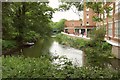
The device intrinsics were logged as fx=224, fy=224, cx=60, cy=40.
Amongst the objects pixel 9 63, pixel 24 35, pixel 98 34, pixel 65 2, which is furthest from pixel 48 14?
pixel 9 63

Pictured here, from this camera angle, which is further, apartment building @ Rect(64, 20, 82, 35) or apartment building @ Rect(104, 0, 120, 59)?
apartment building @ Rect(64, 20, 82, 35)

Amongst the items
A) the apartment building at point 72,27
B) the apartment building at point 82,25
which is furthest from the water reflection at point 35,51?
the apartment building at point 72,27

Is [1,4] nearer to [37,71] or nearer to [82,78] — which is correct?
[37,71]

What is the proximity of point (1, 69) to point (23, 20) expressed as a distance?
13.2 m

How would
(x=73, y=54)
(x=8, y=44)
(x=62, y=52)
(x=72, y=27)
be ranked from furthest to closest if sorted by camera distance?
(x=72, y=27), (x=8, y=44), (x=62, y=52), (x=73, y=54)

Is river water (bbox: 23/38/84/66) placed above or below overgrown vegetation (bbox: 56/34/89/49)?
below

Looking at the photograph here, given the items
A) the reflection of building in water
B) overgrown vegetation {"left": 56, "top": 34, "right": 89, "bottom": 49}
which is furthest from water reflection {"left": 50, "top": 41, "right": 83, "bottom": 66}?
the reflection of building in water

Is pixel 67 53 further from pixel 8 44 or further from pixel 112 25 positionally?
pixel 8 44

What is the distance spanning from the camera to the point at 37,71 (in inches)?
196

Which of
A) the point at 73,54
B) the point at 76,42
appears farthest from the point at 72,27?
the point at 73,54

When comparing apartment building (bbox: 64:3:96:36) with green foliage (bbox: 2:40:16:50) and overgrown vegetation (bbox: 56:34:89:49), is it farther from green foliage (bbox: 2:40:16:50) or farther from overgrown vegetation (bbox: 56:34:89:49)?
green foliage (bbox: 2:40:16:50)

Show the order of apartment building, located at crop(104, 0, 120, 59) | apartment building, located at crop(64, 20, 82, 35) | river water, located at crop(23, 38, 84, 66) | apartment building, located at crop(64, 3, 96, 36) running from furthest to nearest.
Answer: apartment building, located at crop(64, 20, 82, 35) → apartment building, located at crop(64, 3, 96, 36) → apartment building, located at crop(104, 0, 120, 59) → river water, located at crop(23, 38, 84, 66)

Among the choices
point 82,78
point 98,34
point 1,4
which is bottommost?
point 82,78

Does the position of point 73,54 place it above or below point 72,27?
below
